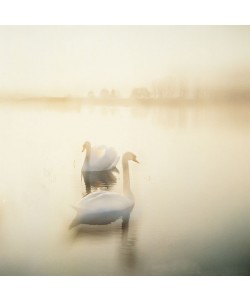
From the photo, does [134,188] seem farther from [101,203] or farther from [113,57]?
[113,57]

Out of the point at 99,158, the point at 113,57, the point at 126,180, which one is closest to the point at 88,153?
the point at 99,158

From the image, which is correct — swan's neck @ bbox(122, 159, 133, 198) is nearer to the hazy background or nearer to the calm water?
the calm water

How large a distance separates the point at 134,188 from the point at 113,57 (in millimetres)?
542

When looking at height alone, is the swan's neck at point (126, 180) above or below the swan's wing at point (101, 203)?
above

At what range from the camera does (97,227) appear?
1.55 metres

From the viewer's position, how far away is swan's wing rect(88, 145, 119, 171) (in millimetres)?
1541

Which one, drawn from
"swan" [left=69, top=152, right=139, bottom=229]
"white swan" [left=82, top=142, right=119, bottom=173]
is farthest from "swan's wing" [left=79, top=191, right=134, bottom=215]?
"white swan" [left=82, top=142, right=119, bottom=173]

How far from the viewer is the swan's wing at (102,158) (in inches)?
60.7

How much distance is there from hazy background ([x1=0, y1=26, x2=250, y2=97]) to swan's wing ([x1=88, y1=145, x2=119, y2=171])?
0.79 ft

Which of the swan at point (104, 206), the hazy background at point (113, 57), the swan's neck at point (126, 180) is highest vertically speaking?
the hazy background at point (113, 57)

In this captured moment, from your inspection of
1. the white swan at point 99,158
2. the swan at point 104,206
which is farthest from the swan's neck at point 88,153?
the swan at point 104,206

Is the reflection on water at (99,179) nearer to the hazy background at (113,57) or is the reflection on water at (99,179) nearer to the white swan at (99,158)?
the white swan at (99,158)
